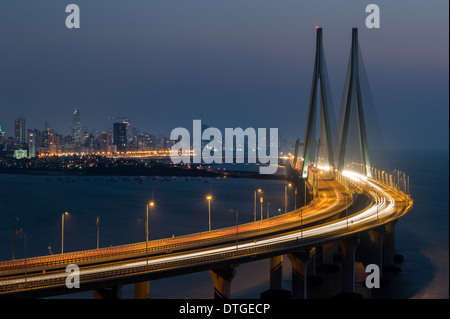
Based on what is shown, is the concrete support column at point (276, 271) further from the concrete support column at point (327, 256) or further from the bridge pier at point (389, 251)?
the bridge pier at point (389, 251)

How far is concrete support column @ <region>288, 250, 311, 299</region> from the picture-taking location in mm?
20797

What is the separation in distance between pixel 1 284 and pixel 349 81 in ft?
108

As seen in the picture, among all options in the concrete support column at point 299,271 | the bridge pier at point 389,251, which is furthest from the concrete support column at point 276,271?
the bridge pier at point 389,251

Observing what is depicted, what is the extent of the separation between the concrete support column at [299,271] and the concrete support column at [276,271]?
2.51ft

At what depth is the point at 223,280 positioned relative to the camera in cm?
1850

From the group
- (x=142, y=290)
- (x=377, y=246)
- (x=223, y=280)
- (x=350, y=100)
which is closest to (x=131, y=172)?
(x=350, y=100)

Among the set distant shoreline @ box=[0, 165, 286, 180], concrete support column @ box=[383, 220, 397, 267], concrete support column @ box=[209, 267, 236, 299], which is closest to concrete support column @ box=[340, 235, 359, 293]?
concrete support column @ box=[383, 220, 397, 267]

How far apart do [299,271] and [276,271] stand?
1430 millimetres

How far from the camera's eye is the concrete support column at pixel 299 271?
68.2 feet

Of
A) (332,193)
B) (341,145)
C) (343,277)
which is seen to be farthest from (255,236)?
(341,145)

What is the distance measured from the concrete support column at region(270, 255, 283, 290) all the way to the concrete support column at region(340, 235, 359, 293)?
2.72m

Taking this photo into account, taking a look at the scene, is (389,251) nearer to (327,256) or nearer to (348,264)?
(327,256)

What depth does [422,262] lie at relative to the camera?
2891 cm
